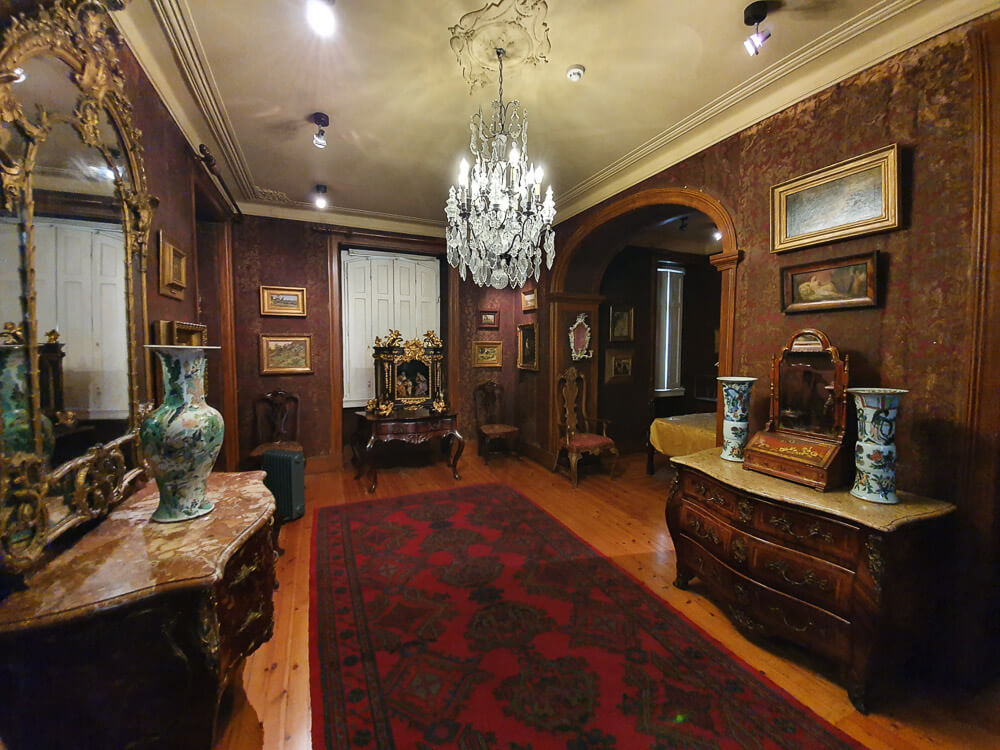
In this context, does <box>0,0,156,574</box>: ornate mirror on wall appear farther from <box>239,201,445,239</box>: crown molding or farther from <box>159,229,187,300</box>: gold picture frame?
<box>239,201,445,239</box>: crown molding

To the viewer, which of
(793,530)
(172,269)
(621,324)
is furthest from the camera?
(621,324)

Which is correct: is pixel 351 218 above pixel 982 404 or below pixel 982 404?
above

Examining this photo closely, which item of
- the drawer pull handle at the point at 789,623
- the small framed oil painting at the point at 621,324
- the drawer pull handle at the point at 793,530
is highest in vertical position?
the small framed oil painting at the point at 621,324

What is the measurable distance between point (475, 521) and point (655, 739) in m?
2.07

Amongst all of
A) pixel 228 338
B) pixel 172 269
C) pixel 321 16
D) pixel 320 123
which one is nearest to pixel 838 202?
pixel 321 16

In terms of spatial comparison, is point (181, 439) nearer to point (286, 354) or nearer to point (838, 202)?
point (838, 202)

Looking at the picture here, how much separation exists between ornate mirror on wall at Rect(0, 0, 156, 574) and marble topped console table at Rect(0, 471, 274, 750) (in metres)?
0.16

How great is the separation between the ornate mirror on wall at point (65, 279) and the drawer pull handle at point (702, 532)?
276cm

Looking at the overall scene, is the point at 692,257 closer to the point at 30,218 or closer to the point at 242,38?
the point at 242,38

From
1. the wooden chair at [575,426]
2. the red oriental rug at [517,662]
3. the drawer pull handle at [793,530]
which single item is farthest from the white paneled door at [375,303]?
the drawer pull handle at [793,530]

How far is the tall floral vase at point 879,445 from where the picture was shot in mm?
1745

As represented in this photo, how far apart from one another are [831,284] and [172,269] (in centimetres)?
378

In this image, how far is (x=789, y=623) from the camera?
6.09ft

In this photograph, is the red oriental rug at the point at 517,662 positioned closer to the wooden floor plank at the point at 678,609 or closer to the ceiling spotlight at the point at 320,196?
the wooden floor plank at the point at 678,609
